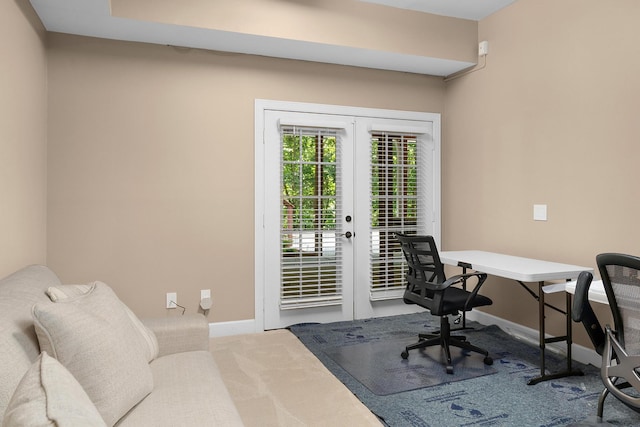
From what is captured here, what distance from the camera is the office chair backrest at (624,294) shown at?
1761mm

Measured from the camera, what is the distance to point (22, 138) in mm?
2643

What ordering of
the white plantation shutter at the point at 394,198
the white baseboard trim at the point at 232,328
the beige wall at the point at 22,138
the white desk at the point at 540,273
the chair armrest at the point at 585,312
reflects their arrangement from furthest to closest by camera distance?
the white plantation shutter at the point at 394,198 < the white baseboard trim at the point at 232,328 < the white desk at the point at 540,273 < the beige wall at the point at 22,138 < the chair armrest at the point at 585,312

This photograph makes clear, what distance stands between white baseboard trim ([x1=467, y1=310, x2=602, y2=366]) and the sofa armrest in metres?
2.57

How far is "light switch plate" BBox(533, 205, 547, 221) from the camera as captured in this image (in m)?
3.38

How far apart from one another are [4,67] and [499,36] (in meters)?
3.71

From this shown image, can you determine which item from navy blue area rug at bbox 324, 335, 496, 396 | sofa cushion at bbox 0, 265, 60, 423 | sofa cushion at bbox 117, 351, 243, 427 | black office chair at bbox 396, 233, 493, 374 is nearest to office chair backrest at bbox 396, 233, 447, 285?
black office chair at bbox 396, 233, 493, 374

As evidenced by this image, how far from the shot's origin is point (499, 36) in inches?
150

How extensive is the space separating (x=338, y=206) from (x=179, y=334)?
2.20 meters

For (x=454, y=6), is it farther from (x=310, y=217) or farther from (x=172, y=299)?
(x=172, y=299)

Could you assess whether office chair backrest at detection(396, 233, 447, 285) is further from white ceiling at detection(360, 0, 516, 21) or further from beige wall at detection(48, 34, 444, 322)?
white ceiling at detection(360, 0, 516, 21)

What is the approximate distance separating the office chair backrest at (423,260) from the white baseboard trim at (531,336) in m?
1.17

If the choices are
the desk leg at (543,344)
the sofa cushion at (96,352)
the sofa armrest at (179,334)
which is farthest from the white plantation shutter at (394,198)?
the sofa cushion at (96,352)

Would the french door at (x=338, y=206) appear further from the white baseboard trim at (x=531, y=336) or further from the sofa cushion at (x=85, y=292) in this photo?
the sofa cushion at (x=85, y=292)

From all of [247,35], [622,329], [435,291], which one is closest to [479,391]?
[435,291]
